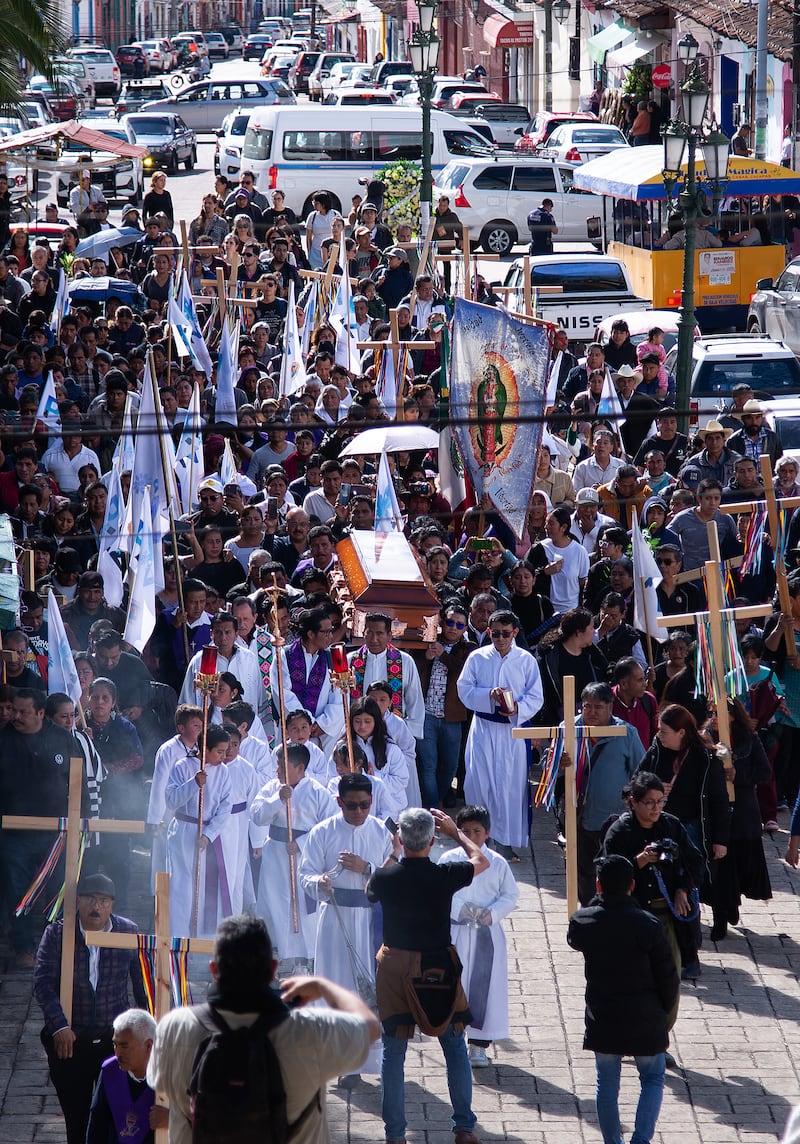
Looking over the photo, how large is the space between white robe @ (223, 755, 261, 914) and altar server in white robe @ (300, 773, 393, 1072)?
860 millimetres

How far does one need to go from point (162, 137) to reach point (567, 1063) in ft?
123

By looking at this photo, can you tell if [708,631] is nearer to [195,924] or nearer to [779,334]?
[195,924]

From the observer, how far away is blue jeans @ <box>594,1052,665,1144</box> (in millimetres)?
6688

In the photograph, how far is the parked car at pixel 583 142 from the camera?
35719 millimetres

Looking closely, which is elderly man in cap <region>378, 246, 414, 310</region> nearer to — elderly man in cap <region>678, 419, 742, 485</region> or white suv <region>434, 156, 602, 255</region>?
elderly man in cap <region>678, 419, 742, 485</region>

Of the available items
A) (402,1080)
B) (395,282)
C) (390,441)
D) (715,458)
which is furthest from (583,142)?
(402,1080)

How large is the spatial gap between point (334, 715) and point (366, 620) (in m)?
0.58

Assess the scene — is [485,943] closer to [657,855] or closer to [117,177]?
[657,855]

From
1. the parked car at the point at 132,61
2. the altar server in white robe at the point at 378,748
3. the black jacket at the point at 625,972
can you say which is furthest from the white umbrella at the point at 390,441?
the parked car at the point at 132,61

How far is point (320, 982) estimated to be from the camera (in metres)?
4.53

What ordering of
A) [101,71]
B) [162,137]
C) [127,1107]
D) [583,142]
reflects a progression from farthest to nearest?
[101,71], [162,137], [583,142], [127,1107]

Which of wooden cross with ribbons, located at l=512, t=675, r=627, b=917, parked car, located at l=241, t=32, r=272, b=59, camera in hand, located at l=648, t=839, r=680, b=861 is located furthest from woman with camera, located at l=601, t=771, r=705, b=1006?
parked car, located at l=241, t=32, r=272, b=59

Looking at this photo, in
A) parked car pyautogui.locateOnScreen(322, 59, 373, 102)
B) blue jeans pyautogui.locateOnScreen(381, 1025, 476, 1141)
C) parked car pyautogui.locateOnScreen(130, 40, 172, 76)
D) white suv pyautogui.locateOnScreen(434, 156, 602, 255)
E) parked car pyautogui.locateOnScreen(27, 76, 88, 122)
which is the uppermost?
parked car pyautogui.locateOnScreen(130, 40, 172, 76)

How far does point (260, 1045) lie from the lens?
445 centimetres
